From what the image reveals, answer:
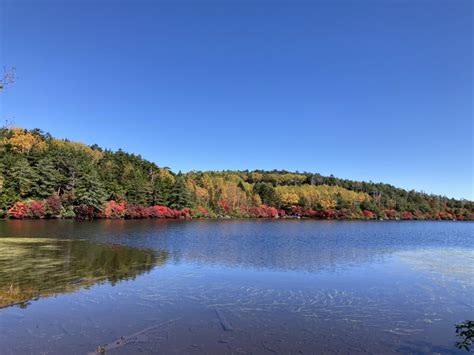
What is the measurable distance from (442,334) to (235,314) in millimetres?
6547

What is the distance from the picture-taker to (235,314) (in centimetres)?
1333

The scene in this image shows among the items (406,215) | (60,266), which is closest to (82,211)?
(60,266)

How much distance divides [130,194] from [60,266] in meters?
71.0

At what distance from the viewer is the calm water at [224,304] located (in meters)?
10.5

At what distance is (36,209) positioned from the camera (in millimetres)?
68500

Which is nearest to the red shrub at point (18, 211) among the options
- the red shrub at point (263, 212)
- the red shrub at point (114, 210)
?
the red shrub at point (114, 210)

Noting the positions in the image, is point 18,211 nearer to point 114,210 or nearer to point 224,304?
point 114,210

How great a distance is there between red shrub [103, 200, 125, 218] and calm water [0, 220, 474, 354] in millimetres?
53822

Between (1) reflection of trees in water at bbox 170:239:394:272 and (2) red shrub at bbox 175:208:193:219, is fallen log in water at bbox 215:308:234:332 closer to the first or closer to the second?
(1) reflection of trees in water at bbox 170:239:394:272

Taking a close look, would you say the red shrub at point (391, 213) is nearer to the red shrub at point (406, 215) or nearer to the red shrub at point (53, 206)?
the red shrub at point (406, 215)

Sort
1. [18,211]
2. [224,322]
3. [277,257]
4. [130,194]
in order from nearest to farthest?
[224,322] < [277,257] < [18,211] < [130,194]

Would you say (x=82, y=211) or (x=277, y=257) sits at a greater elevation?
(x=82, y=211)

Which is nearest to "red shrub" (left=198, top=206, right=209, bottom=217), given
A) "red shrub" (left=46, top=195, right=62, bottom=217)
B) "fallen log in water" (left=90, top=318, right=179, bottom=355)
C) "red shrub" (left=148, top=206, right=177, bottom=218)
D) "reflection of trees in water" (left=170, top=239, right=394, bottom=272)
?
"red shrub" (left=148, top=206, right=177, bottom=218)

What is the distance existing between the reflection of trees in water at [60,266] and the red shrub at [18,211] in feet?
136
